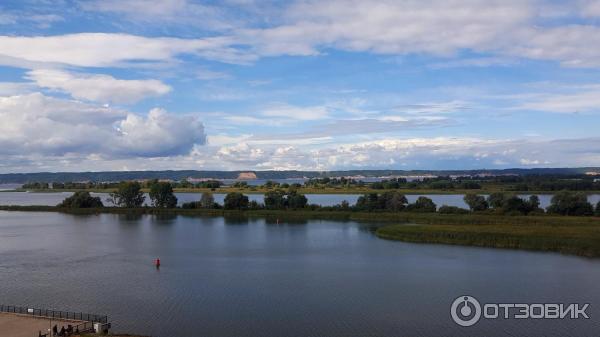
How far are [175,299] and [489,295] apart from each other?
1938cm

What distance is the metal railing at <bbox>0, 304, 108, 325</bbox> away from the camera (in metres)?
26.3

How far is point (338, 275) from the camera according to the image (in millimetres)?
38438

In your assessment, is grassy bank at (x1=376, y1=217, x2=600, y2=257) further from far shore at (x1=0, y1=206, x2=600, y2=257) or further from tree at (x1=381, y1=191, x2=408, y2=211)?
tree at (x1=381, y1=191, x2=408, y2=211)

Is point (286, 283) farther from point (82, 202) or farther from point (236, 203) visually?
point (82, 202)

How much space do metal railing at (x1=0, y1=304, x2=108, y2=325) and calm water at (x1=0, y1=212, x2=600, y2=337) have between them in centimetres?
107

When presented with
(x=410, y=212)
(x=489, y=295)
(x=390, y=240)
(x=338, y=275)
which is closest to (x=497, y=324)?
(x=489, y=295)

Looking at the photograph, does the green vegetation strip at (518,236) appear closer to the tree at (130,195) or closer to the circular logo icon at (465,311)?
the circular logo icon at (465,311)

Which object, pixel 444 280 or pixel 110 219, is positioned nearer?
pixel 444 280

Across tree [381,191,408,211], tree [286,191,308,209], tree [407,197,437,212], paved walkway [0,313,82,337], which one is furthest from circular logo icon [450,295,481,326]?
tree [286,191,308,209]

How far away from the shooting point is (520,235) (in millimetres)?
53469

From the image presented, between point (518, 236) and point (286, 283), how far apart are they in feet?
95.4

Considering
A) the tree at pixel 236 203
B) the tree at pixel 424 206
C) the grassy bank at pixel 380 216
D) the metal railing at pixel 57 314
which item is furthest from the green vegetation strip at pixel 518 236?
the metal railing at pixel 57 314

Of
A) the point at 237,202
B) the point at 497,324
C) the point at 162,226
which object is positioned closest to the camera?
the point at 497,324

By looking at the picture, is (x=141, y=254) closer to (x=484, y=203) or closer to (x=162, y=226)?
(x=162, y=226)
